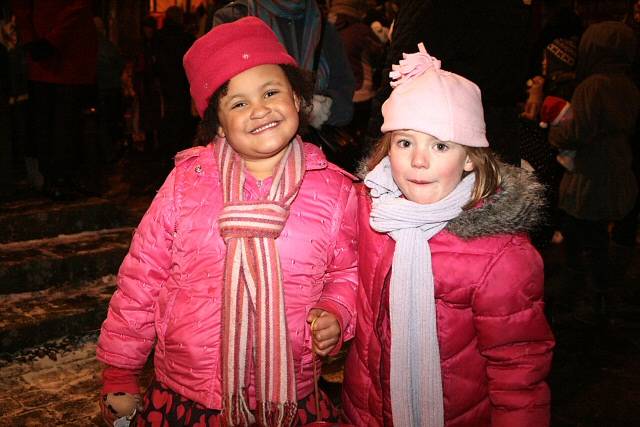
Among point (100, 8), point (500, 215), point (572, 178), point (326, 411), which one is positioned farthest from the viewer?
point (100, 8)

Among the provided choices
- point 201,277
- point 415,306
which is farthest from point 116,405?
point 415,306

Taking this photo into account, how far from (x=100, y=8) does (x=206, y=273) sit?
495 inches

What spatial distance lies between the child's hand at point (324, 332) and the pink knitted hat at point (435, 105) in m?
0.62

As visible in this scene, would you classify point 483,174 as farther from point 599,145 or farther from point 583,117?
point 599,145

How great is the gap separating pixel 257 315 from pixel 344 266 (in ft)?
1.15

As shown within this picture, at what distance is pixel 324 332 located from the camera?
2061 millimetres

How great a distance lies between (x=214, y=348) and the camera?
212 cm

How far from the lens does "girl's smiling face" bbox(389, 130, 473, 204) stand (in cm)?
199

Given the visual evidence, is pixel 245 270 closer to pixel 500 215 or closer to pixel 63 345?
pixel 500 215

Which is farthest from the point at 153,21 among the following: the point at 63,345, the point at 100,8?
the point at 63,345

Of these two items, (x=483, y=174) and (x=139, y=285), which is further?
(x=139, y=285)

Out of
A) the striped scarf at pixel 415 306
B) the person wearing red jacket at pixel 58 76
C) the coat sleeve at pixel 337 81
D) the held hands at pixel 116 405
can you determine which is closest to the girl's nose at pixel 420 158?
the striped scarf at pixel 415 306

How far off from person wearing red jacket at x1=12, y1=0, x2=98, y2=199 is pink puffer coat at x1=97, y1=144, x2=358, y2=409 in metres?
3.63

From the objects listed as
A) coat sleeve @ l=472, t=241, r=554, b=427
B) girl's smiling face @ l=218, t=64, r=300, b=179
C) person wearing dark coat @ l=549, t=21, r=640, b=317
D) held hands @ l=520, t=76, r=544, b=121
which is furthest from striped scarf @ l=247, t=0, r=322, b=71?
held hands @ l=520, t=76, r=544, b=121
